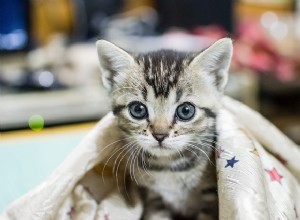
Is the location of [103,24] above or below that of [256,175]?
below

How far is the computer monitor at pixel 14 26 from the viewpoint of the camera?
2.43 metres

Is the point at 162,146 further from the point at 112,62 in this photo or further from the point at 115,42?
the point at 115,42

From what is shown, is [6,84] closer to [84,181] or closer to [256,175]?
[84,181]

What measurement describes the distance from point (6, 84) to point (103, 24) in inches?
26.0

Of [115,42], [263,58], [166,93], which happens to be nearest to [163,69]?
[166,93]

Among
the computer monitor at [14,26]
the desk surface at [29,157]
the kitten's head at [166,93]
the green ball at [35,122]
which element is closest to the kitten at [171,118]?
the kitten's head at [166,93]

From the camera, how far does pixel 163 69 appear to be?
95 centimetres

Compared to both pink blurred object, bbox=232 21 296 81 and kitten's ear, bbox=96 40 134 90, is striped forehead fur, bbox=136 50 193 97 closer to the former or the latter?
kitten's ear, bbox=96 40 134 90

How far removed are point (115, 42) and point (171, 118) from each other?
144 cm

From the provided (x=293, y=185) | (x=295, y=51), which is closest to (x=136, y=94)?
(x=293, y=185)

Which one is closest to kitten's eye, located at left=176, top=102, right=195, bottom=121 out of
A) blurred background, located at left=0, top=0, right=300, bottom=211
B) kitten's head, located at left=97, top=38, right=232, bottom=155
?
kitten's head, located at left=97, top=38, right=232, bottom=155

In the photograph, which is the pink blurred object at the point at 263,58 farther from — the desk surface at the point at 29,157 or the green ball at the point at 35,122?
the desk surface at the point at 29,157

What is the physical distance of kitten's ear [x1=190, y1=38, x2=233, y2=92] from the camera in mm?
934

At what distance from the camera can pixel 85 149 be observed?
95 centimetres
